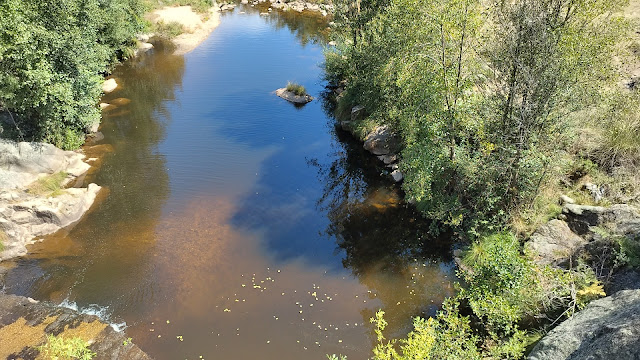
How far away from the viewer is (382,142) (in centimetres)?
3173

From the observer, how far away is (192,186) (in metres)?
27.7

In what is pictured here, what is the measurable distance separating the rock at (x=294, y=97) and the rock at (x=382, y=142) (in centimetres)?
1000

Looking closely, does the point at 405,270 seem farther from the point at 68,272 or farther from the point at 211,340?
the point at 68,272

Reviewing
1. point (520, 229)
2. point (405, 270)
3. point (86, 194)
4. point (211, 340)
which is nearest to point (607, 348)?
point (520, 229)

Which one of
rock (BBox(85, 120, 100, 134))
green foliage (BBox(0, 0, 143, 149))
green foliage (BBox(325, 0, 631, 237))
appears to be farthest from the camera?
rock (BBox(85, 120, 100, 134))

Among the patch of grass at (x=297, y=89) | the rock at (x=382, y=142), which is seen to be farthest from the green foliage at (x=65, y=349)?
the patch of grass at (x=297, y=89)

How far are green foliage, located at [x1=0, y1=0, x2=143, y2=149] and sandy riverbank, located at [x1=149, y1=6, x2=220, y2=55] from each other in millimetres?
24289

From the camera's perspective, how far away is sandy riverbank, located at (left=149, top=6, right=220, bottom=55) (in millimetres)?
54994

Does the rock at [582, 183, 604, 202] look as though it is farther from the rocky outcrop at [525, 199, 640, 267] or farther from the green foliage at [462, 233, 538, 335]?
the green foliage at [462, 233, 538, 335]

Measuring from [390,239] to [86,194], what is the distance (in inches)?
762

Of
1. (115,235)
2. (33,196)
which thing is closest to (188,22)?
(33,196)

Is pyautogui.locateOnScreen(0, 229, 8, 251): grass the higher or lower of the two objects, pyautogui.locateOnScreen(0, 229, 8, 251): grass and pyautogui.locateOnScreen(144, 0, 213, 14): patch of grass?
the lower

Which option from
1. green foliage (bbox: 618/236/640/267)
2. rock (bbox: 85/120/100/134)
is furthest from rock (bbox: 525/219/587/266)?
rock (bbox: 85/120/100/134)

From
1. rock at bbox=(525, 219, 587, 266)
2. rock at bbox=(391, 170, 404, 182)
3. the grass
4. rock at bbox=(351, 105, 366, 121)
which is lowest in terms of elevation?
the grass
